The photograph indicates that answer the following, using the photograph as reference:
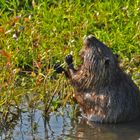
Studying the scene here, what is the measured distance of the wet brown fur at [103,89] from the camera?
7203mm

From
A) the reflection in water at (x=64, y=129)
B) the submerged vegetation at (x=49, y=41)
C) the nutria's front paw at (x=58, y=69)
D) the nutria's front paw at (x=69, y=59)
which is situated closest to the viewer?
the reflection in water at (x=64, y=129)

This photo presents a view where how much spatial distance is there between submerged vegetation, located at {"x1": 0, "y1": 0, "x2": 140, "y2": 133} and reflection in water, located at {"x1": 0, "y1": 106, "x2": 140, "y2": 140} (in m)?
0.10

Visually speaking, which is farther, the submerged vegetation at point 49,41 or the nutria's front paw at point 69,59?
the nutria's front paw at point 69,59

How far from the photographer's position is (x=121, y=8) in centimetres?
965

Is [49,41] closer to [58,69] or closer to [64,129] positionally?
[58,69]

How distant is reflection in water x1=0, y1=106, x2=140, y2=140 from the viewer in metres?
6.89

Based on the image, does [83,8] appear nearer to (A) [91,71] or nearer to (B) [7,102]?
(A) [91,71]

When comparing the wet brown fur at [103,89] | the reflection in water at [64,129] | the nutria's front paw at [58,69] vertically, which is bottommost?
the reflection in water at [64,129]

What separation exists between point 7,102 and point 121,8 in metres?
3.23

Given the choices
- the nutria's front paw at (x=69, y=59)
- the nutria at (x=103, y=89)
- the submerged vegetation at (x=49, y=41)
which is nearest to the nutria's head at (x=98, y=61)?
the nutria at (x=103, y=89)

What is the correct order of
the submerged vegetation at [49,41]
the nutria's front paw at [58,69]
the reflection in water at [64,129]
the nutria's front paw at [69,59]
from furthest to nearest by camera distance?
the nutria's front paw at [58,69] → the nutria's front paw at [69,59] → the submerged vegetation at [49,41] → the reflection in water at [64,129]

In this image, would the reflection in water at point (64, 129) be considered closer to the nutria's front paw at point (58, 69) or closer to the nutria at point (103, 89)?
the nutria at point (103, 89)

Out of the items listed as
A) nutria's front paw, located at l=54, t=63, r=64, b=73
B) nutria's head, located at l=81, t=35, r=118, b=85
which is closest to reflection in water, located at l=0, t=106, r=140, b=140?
nutria's head, located at l=81, t=35, r=118, b=85

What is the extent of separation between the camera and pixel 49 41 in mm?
8672
